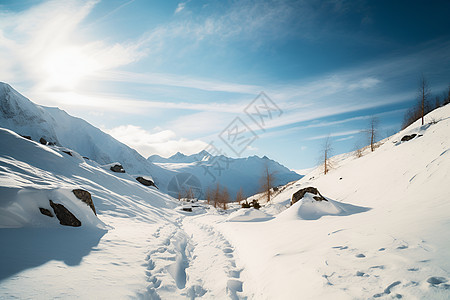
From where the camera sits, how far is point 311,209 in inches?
389

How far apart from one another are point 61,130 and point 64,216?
21687 centimetres

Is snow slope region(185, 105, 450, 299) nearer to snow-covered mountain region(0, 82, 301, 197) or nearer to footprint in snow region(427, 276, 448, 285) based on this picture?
footprint in snow region(427, 276, 448, 285)

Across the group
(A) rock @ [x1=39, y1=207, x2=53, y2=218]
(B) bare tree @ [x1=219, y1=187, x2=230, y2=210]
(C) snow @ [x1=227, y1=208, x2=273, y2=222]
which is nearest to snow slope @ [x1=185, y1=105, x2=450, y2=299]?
(C) snow @ [x1=227, y1=208, x2=273, y2=222]

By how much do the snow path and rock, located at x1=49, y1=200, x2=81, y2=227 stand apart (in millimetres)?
3469

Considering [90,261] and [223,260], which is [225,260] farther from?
[90,261]

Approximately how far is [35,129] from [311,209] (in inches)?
6559

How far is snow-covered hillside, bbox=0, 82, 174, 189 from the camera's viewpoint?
4333 inches

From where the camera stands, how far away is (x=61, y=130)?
166 metres

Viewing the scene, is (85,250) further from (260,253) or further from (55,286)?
(260,253)

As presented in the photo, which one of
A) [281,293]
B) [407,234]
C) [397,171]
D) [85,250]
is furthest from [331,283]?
[397,171]

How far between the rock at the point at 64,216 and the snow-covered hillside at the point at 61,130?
14617 centimetres

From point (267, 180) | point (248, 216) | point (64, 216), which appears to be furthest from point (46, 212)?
point (267, 180)

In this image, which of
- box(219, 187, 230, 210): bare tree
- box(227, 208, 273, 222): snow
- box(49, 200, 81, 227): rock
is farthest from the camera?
box(219, 187, 230, 210): bare tree

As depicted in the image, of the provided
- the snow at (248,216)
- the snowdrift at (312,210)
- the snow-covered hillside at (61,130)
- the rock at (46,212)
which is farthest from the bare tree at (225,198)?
the snow-covered hillside at (61,130)
